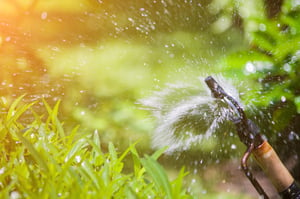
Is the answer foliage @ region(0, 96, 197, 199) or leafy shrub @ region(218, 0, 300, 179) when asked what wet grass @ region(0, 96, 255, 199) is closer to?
foliage @ region(0, 96, 197, 199)

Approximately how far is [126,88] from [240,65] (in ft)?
2.04

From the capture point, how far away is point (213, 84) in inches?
38.3

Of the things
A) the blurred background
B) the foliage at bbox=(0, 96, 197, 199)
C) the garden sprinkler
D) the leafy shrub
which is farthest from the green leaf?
the blurred background

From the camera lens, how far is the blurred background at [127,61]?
1.90 m

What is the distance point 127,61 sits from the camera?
192 centimetres

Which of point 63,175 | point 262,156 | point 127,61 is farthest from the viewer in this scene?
point 127,61

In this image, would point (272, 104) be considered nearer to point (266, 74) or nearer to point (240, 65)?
point (266, 74)

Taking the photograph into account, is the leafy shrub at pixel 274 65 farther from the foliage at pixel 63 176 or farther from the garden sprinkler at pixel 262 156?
the foliage at pixel 63 176

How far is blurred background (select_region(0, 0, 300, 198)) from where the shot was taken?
190 centimetres

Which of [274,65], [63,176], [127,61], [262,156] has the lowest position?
[262,156]

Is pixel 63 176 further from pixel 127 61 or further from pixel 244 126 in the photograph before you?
pixel 127 61

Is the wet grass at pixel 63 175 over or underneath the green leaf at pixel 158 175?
over

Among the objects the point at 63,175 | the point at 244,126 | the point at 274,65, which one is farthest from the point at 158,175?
the point at 274,65

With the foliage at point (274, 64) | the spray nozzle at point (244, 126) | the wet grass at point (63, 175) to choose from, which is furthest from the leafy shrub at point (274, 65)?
the wet grass at point (63, 175)
